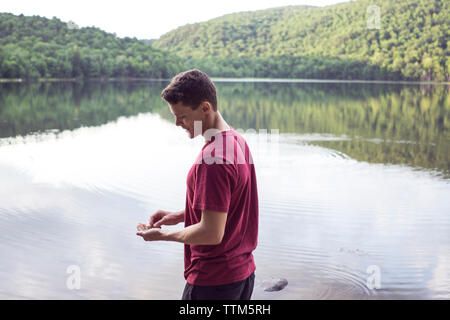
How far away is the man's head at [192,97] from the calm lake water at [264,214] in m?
3.63

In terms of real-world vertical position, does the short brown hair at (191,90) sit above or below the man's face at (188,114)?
above

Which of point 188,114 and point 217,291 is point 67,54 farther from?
point 217,291

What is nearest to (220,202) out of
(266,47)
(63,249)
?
(63,249)

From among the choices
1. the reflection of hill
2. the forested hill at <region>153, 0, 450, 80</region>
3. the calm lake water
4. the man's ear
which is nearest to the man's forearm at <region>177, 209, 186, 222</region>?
the man's ear

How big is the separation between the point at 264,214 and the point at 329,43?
11860 cm

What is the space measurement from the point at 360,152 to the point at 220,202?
1518cm

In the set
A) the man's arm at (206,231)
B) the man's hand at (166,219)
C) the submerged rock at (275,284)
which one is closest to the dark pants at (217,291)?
the man's arm at (206,231)

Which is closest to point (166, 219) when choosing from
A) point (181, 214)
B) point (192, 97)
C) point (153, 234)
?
point (181, 214)

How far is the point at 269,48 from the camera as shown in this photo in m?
134

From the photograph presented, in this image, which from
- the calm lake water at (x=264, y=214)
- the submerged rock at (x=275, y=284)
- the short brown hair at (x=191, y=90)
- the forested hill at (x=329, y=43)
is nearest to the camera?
the short brown hair at (x=191, y=90)

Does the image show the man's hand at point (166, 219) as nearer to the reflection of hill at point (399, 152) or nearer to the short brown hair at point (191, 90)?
the short brown hair at point (191, 90)

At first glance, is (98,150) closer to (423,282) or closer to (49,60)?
(423,282)

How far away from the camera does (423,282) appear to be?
20.3 feet

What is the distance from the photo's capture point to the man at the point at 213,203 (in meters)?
2.25
